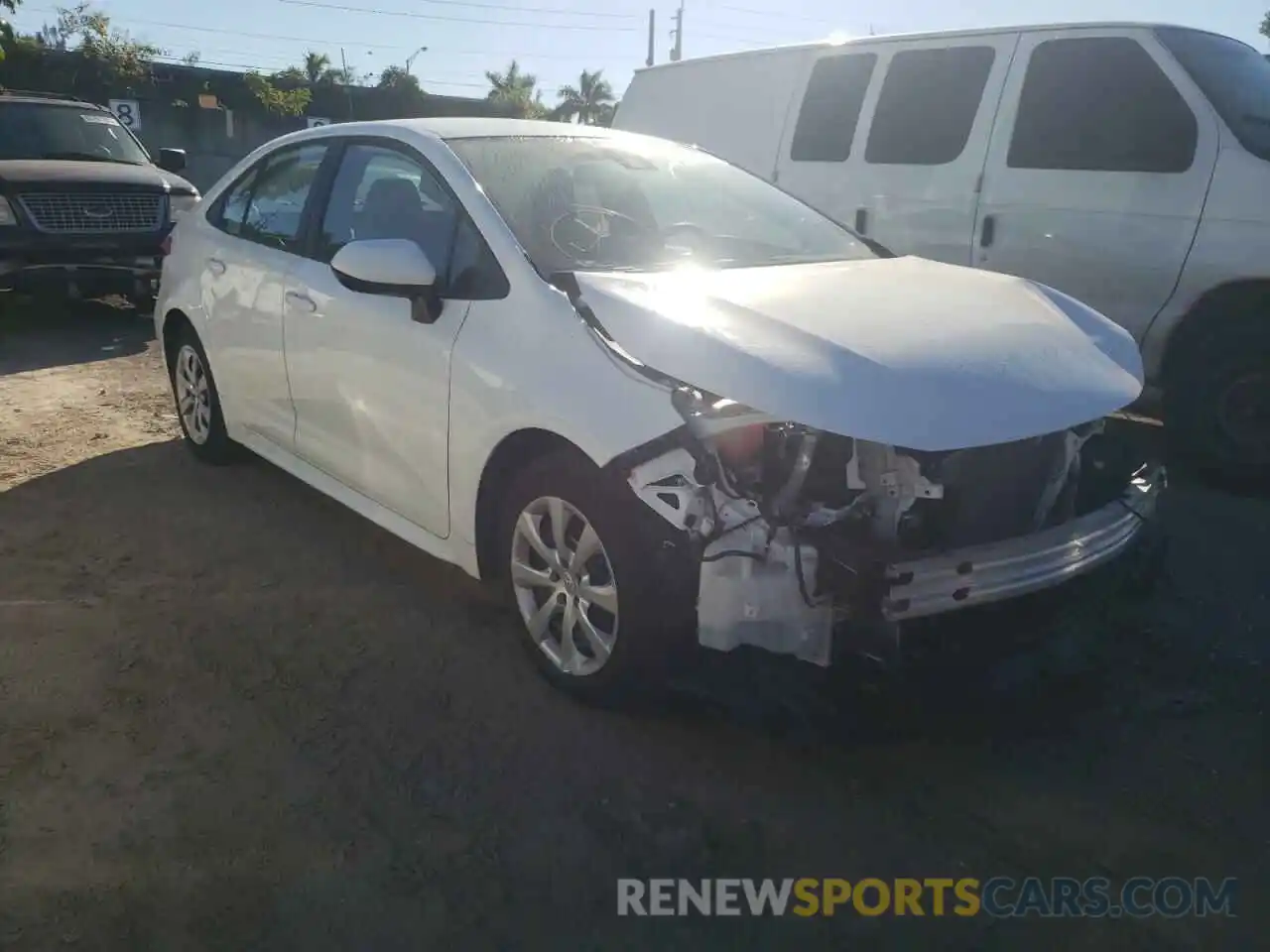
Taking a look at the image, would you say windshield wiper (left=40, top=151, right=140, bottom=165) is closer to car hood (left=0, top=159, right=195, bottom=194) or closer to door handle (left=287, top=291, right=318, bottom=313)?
car hood (left=0, top=159, right=195, bottom=194)

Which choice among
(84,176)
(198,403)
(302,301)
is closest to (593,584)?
(302,301)

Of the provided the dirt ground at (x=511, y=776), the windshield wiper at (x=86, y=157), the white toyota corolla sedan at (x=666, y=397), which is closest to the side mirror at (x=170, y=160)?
the windshield wiper at (x=86, y=157)

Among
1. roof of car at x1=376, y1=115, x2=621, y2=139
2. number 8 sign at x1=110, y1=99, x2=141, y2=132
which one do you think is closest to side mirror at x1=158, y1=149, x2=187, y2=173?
roof of car at x1=376, y1=115, x2=621, y2=139

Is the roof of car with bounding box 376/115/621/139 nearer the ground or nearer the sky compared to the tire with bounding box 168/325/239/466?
nearer the sky

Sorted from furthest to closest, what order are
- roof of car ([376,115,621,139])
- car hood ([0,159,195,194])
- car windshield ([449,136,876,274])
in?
car hood ([0,159,195,194])
roof of car ([376,115,621,139])
car windshield ([449,136,876,274])

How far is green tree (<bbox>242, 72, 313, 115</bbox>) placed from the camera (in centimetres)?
3831

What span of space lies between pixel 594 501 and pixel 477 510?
616mm

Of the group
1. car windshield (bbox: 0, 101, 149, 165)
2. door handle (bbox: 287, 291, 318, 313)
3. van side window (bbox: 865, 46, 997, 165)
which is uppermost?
van side window (bbox: 865, 46, 997, 165)

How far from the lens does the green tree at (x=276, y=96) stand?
38.3m

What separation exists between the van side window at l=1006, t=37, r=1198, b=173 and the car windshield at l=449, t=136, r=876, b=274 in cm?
197

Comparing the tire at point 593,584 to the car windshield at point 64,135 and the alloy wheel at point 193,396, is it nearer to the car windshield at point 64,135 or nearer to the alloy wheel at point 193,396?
the alloy wheel at point 193,396

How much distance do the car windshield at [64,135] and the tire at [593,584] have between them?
877cm

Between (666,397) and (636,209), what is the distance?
4.35 ft

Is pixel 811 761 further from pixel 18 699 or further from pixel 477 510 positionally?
pixel 18 699
